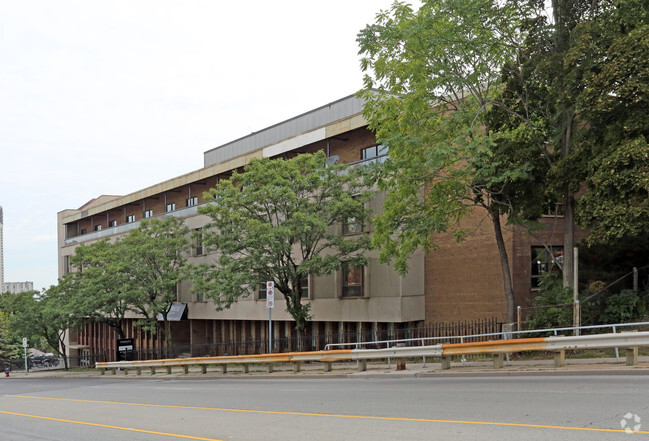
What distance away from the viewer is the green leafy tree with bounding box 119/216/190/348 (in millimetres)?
36625

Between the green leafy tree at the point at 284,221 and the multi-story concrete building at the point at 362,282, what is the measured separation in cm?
206

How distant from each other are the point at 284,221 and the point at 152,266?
14920 mm

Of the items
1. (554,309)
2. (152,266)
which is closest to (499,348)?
(554,309)

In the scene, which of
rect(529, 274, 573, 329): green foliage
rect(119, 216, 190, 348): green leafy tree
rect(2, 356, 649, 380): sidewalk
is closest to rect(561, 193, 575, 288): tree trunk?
rect(529, 274, 573, 329): green foliage

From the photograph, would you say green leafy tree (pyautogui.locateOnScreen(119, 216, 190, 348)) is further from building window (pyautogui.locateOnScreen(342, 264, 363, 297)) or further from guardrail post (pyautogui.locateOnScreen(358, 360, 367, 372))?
guardrail post (pyautogui.locateOnScreen(358, 360, 367, 372))

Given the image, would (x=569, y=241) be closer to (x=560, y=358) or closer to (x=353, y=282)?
(x=560, y=358)

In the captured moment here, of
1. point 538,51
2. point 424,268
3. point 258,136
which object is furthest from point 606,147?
point 258,136

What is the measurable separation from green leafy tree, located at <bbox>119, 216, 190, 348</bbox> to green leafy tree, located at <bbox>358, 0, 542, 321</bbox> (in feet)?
63.8

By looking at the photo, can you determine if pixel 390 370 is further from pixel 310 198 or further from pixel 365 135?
pixel 365 135

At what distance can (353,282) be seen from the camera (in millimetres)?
28984

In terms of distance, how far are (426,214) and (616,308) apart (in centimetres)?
654

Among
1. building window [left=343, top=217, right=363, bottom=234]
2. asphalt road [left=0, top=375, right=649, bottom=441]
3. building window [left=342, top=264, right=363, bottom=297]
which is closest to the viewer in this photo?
asphalt road [left=0, top=375, right=649, bottom=441]

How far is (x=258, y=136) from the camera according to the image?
46.2 m

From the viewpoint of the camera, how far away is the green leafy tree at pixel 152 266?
36625mm
